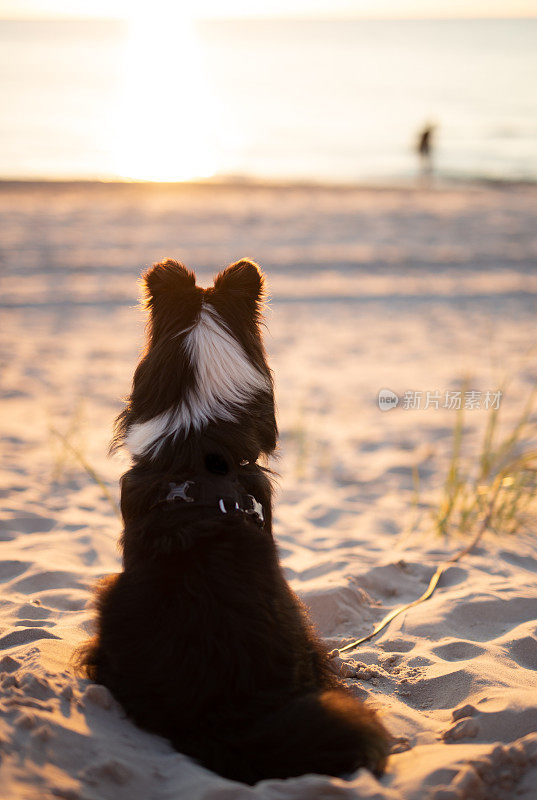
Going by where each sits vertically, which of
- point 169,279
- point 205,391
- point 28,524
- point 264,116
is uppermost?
point 264,116

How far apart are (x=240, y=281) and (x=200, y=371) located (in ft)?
1.42

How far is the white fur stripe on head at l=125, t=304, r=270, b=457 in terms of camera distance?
8.47 ft

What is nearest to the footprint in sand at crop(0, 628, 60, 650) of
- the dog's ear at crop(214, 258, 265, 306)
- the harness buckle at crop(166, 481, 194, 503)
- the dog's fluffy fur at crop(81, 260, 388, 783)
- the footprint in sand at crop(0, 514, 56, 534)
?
the dog's fluffy fur at crop(81, 260, 388, 783)

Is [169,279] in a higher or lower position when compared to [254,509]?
higher

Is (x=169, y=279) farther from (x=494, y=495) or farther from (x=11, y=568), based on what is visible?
(x=494, y=495)

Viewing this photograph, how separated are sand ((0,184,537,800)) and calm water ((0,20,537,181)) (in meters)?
10.9

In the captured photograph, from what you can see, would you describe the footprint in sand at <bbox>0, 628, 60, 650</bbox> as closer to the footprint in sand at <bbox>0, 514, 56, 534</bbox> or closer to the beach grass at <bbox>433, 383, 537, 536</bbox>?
the footprint in sand at <bbox>0, 514, 56, 534</bbox>

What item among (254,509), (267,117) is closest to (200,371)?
(254,509)

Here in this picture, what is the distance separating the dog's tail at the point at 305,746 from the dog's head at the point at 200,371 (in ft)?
3.07

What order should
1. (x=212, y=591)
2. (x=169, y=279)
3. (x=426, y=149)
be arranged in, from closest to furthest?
(x=212, y=591), (x=169, y=279), (x=426, y=149)

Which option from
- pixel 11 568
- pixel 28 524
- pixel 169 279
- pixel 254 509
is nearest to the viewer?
pixel 254 509

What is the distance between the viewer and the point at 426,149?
26.9 metres

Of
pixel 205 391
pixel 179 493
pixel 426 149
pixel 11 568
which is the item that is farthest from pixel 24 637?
pixel 426 149

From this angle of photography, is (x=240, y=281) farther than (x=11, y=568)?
No
